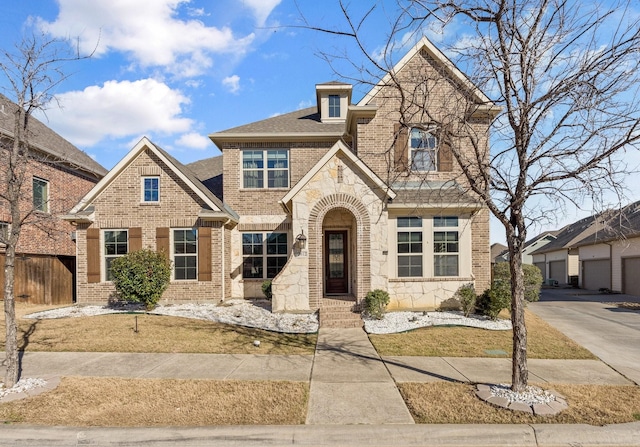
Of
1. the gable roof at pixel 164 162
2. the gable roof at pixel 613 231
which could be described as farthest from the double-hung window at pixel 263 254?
the gable roof at pixel 613 231

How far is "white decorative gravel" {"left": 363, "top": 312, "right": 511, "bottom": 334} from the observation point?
10539 millimetres

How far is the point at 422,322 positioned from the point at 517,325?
17.5ft

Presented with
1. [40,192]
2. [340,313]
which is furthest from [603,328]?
[40,192]

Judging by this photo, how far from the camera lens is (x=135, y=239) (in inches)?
564

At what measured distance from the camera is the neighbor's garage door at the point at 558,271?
30812 millimetres

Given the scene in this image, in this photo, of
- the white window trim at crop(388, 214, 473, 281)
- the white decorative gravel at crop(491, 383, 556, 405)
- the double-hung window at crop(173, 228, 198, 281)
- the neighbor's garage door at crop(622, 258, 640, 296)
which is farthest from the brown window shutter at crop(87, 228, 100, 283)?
the neighbor's garage door at crop(622, 258, 640, 296)

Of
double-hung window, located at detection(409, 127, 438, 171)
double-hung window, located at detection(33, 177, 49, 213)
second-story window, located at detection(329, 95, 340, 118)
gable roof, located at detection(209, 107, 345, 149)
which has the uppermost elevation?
second-story window, located at detection(329, 95, 340, 118)

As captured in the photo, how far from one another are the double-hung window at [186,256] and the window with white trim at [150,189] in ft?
5.32

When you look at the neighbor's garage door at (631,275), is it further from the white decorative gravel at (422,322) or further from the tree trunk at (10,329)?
the tree trunk at (10,329)

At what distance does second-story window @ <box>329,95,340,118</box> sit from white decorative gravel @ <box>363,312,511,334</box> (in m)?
9.67

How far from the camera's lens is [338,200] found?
12.3m

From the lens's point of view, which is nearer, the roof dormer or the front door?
the front door

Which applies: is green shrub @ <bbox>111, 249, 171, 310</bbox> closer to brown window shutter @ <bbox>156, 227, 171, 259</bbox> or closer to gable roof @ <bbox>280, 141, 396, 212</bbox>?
brown window shutter @ <bbox>156, 227, 171, 259</bbox>

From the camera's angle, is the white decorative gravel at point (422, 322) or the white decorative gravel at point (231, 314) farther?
the white decorative gravel at point (231, 314)
